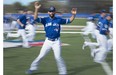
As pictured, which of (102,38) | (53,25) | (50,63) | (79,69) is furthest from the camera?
(102,38)

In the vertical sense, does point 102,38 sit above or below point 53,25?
below

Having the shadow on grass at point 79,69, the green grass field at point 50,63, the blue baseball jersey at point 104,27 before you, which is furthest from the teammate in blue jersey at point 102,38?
the shadow on grass at point 79,69

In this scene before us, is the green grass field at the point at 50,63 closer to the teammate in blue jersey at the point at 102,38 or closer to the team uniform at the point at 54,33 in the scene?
the teammate in blue jersey at the point at 102,38

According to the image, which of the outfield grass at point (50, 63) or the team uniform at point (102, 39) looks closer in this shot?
the outfield grass at point (50, 63)

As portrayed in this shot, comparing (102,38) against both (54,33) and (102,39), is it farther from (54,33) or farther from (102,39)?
(54,33)

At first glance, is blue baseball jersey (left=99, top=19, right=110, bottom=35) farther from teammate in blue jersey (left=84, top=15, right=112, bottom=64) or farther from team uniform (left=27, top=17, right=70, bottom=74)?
team uniform (left=27, top=17, right=70, bottom=74)

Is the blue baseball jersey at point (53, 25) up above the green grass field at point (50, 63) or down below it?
above

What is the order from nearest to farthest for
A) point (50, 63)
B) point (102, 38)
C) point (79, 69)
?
point (79, 69) → point (50, 63) → point (102, 38)

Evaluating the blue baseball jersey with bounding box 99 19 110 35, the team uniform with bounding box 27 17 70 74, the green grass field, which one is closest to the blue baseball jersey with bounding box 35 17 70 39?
the team uniform with bounding box 27 17 70 74

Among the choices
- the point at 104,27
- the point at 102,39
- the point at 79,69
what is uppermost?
the point at 104,27

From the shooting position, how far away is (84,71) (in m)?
7.56

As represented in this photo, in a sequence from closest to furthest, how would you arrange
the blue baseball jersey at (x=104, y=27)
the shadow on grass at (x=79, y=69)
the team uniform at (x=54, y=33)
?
1. the team uniform at (x=54, y=33)
2. the shadow on grass at (x=79, y=69)
3. the blue baseball jersey at (x=104, y=27)

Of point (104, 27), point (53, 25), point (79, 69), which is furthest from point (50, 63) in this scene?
point (53, 25)

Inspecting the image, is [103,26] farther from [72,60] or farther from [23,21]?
[23,21]
